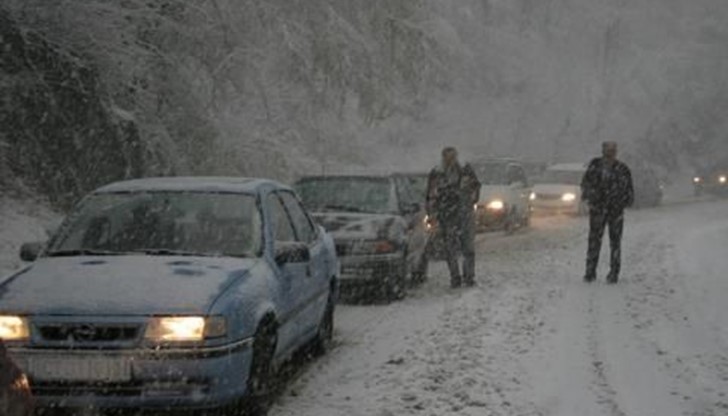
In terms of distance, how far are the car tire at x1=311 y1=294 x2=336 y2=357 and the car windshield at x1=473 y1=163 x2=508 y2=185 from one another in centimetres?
1357

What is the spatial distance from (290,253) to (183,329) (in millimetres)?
1411

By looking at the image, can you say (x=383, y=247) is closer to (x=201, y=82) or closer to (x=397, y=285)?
(x=397, y=285)

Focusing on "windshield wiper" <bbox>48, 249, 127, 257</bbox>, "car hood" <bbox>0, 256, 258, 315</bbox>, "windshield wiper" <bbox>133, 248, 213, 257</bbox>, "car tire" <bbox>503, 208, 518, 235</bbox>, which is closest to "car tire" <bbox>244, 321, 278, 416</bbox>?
"car hood" <bbox>0, 256, 258, 315</bbox>

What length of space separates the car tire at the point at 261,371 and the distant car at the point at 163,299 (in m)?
0.01

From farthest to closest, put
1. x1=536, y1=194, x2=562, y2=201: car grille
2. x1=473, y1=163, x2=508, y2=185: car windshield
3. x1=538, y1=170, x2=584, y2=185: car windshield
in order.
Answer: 1. x1=538, y1=170, x2=584, y2=185: car windshield
2. x1=536, y1=194, x2=562, y2=201: car grille
3. x1=473, y1=163, x2=508, y2=185: car windshield

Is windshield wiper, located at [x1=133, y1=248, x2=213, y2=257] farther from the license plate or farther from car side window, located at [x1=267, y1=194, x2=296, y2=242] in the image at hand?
the license plate

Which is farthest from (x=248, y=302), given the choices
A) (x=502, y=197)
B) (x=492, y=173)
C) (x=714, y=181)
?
(x=714, y=181)

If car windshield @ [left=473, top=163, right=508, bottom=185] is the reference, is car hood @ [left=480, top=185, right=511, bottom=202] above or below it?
below

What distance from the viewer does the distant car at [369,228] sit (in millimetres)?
11562

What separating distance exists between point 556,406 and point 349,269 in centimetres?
504

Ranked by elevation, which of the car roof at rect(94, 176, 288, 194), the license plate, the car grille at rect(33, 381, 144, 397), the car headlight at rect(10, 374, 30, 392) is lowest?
the car grille at rect(33, 381, 144, 397)

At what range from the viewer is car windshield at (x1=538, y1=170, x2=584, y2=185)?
96.3 ft

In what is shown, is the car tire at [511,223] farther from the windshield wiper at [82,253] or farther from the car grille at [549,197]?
the windshield wiper at [82,253]

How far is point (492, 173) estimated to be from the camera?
22.5m
